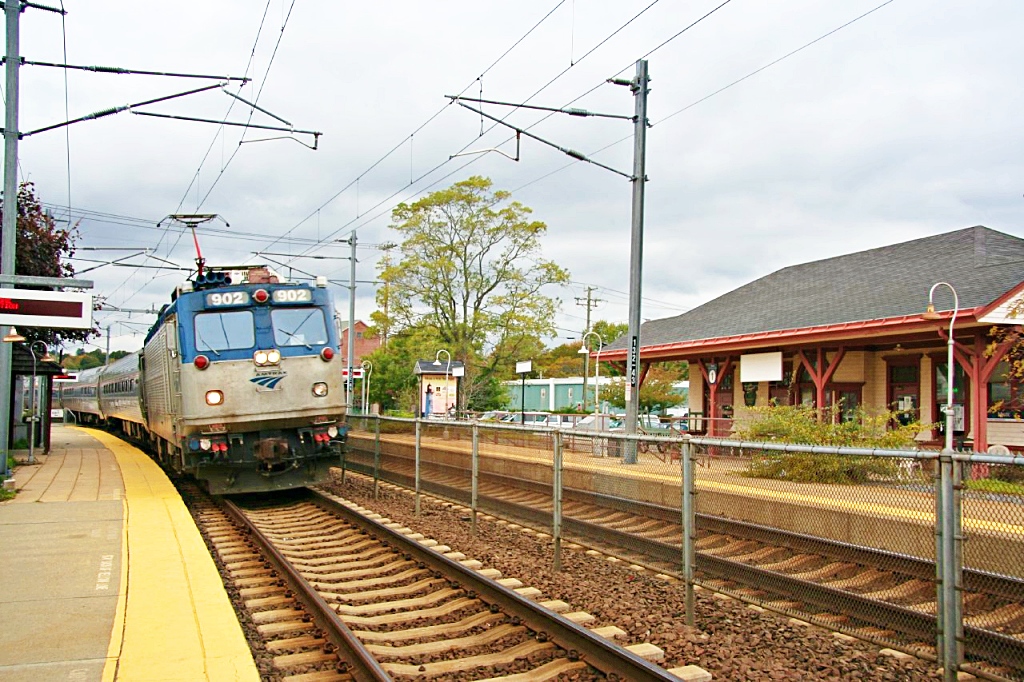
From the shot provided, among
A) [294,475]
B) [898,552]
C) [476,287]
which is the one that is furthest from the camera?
[476,287]

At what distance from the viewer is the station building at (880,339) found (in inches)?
720

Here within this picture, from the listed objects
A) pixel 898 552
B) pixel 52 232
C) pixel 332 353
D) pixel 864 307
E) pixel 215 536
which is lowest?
pixel 215 536

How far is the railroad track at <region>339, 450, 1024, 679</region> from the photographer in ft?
17.5

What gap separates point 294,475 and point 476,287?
28.3 metres

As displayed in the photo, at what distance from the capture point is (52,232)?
25.4 metres

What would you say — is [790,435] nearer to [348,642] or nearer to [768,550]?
[768,550]

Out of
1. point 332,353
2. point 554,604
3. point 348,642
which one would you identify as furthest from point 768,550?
point 332,353

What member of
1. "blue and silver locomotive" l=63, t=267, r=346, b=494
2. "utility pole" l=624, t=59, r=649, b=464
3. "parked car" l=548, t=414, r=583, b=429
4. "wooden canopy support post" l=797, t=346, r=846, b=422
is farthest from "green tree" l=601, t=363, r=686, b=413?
"blue and silver locomotive" l=63, t=267, r=346, b=494

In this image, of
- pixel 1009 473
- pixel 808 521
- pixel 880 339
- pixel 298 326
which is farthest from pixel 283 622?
pixel 880 339

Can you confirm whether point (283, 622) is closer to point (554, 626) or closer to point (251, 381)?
point (554, 626)

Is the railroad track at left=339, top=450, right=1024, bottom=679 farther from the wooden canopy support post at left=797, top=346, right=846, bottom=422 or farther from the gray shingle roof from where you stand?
the wooden canopy support post at left=797, top=346, right=846, bottom=422

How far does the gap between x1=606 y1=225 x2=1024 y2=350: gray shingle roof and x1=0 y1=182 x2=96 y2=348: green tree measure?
61.3ft

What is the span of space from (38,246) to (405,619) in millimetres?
21406

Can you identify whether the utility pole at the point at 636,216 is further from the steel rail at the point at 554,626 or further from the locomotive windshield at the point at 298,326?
the steel rail at the point at 554,626
